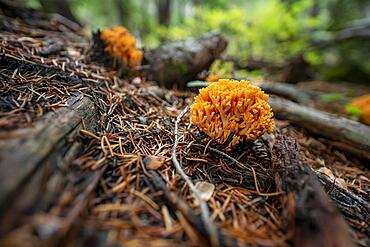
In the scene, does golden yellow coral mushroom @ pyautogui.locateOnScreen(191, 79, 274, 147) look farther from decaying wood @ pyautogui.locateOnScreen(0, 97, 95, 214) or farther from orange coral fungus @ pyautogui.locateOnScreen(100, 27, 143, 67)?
orange coral fungus @ pyautogui.locateOnScreen(100, 27, 143, 67)

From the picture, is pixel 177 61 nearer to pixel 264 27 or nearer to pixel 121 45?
pixel 121 45

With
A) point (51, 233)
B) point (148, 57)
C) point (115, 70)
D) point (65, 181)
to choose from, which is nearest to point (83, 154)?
point (65, 181)

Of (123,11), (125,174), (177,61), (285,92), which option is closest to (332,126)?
(285,92)

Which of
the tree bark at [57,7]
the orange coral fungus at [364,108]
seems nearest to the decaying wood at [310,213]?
the orange coral fungus at [364,108]

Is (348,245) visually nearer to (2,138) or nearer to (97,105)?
(2,138)

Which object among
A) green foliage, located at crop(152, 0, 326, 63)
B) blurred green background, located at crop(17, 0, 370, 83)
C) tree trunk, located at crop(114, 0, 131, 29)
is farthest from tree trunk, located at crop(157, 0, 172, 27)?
green foliage, located at crop(152, 0, 326, 63)

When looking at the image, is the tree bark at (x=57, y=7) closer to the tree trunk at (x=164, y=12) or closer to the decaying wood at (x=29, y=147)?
the decaying wood at (x=29, y=147)

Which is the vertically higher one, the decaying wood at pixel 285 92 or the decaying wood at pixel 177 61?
the decaying wood at pixel 177 61
